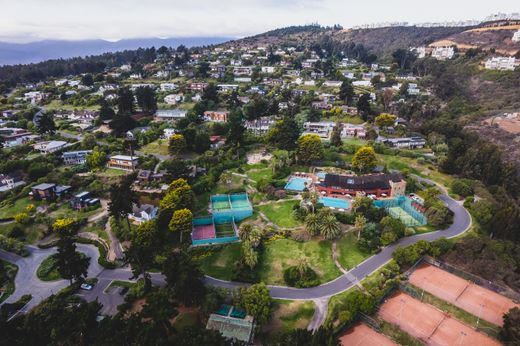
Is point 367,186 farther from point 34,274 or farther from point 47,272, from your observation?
point 34,274

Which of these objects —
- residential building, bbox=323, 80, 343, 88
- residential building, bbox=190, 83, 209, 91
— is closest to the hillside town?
residential building, bbox=190, 83, 209, 91

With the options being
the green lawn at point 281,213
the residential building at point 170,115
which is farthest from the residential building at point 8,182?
the green lawn at point 281,213

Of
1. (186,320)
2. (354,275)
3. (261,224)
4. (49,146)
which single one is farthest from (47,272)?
(49,146)

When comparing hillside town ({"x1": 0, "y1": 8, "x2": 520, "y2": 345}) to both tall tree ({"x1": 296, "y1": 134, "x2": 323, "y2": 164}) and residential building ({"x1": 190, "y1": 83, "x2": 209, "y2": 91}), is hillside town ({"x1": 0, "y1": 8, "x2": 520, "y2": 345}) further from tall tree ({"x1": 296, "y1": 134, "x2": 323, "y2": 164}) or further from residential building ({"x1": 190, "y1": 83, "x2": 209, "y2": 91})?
residential building ({"x1": 190, "y1": 83, "x2": 209, "y2": 91})

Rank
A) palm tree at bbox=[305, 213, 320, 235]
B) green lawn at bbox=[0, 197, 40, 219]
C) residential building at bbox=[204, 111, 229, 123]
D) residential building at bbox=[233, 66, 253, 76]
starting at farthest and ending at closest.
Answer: residential building at bbox=[233, 66, 253, 76], residential building at bbox=[204, 111, 229, 123], green lawn at bbox=[0, 197, 40, 219], palm tree at bbox=[305, 213, 320, 235]

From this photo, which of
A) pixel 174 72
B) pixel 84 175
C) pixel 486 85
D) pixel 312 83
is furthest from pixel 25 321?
pixel 486 85
